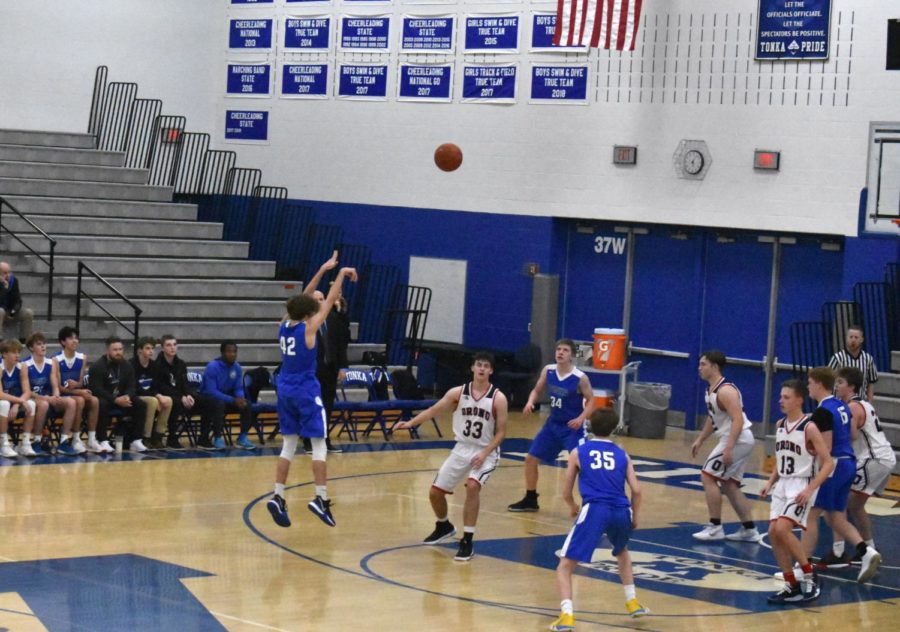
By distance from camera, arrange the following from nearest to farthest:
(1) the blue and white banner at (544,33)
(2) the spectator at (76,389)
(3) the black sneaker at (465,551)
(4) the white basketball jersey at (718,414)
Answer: (3) the black sneaker at (465,551), (4) the white basketball jersey at (718,414), (2) the spectator at (76,389), (1) the blue and white banner at (544,33)

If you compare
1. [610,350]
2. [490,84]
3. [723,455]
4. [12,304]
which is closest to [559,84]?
[490,84]

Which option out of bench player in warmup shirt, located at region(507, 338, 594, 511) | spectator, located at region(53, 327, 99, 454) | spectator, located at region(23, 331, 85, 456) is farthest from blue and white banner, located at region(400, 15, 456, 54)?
bench player in warmup shirt, located at region(507, 338, 594, 511)

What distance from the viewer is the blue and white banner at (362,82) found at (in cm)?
2391

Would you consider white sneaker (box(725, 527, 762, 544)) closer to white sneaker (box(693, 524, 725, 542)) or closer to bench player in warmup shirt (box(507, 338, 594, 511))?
white sneaker (box(693, 524, 725, 542))

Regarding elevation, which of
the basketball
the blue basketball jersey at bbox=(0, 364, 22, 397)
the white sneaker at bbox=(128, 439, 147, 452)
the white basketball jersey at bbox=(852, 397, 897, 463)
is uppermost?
the basketball

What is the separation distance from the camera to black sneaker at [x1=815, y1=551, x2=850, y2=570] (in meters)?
12.3

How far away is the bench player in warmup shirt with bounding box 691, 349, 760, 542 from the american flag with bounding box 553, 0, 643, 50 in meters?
8.43

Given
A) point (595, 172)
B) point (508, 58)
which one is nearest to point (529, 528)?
point (595, 172)

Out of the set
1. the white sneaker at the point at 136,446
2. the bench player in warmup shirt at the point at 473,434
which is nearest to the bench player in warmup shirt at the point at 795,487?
the bench player in warmup shirt at the point at 473,434

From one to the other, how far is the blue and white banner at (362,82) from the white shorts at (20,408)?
989 cm

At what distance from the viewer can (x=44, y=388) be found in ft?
52.6

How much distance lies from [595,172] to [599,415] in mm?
11951

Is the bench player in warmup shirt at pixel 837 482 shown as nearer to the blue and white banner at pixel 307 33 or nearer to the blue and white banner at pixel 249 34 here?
the blue and white banner at pixel 307 33

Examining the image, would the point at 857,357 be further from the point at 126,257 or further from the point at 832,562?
the point at 126,257
